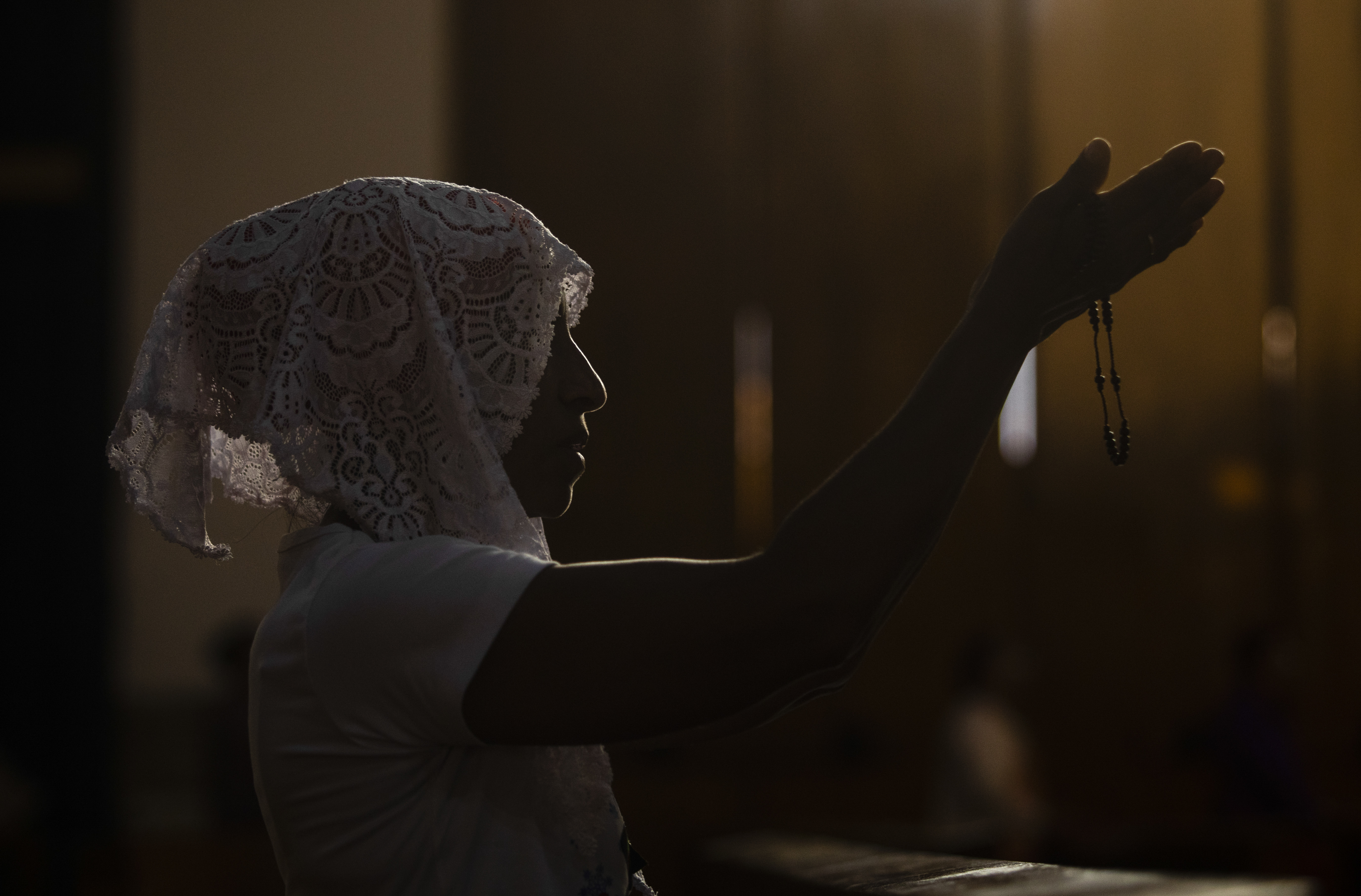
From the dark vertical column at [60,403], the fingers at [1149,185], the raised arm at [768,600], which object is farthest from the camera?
the dark vertical column at [60,403]

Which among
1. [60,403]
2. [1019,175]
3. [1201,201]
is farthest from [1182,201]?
[1019,175]

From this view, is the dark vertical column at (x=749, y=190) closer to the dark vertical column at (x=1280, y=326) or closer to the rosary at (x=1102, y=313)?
the dark vertical column at (x=1280, y=326)

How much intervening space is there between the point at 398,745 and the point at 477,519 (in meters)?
0.19

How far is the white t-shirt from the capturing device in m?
0.89

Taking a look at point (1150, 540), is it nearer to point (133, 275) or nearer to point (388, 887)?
point (133, 275)

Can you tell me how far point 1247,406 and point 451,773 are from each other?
703 centimetres

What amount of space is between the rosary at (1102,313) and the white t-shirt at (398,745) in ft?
1.54

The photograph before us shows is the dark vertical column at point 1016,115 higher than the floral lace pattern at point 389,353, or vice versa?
the dark vertical column at point 1016,115

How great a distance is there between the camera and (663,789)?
6.48 metres

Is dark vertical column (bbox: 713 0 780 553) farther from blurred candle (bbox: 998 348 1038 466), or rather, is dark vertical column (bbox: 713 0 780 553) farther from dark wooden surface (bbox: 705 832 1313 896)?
dark wooden surface (bbox: 705 832 1313 896)

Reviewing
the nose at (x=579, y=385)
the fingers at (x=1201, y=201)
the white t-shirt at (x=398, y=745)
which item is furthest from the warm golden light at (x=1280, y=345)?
the white t-shirt at (x=398, y=745)

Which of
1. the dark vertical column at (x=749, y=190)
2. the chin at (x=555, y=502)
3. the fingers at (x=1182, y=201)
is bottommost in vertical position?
the chin at (x=555, y=502)

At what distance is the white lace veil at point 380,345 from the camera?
1.01 meters

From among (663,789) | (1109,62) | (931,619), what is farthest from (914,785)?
(1109,62)
